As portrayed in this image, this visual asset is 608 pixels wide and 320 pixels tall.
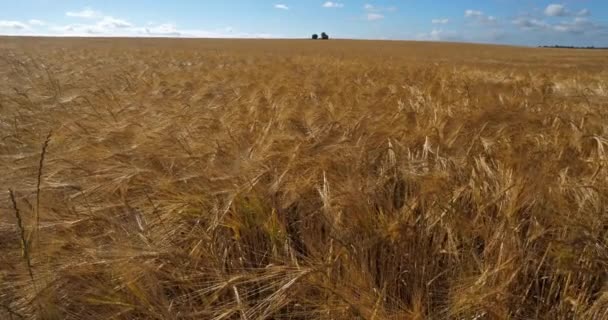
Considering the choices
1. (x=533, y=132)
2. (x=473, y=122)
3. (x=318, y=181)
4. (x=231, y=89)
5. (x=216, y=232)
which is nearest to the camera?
(x=216, y=232)

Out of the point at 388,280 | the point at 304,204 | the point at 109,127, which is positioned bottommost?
the point at 388,280

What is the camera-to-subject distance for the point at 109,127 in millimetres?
2324

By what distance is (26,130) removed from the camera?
2.49 metres

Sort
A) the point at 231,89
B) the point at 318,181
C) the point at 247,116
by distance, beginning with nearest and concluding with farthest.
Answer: the point at 318,181
the point at 247,116
the point at 231,89

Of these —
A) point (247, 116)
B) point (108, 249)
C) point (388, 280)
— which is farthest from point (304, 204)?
point (247, 116)

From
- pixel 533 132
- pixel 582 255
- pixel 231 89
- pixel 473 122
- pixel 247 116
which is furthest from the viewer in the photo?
pixel 231 89

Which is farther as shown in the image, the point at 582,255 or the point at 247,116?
the point at 247,116

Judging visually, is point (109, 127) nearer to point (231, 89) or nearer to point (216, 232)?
point (216, 232)

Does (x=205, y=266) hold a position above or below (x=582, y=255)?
below

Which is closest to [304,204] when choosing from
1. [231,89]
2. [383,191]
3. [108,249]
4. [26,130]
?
[383,191]

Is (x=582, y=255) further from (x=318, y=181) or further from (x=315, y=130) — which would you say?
(x=315, y=130)

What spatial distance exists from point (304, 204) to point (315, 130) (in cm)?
92

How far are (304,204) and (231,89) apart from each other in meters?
3.31

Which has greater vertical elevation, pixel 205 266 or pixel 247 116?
pixel 247 116
